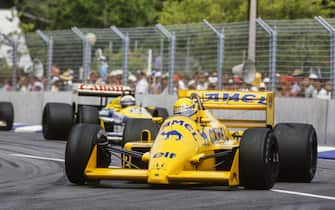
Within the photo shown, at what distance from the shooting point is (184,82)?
79.1 ft

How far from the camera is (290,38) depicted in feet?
70.9

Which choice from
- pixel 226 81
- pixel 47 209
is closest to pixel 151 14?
pixel 226 81

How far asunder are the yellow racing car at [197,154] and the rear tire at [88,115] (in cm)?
753

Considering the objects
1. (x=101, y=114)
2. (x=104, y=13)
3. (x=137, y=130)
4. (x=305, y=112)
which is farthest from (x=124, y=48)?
(x=104, y=13)

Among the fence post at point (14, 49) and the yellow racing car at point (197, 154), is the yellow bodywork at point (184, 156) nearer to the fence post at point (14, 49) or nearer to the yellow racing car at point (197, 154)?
the yellow racing car at point (197, 154)

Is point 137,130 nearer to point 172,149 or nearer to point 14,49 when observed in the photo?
point 172,149

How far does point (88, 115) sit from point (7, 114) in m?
4.09

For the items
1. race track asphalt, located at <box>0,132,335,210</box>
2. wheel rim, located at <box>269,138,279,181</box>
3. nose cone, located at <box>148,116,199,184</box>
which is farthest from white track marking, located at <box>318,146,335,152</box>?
nose cone, located at <box>148,116,199,184</box>

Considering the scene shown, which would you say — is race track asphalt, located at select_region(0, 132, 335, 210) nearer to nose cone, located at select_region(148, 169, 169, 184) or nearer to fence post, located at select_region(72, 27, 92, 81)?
nose cone, located at select_region(148, 169, 169, 184)

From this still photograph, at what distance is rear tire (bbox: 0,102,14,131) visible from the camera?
2394 centimetres

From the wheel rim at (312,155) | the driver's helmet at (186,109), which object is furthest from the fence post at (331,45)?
the driver's helmet at (186,109)

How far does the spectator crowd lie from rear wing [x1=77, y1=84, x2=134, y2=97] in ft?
2.19

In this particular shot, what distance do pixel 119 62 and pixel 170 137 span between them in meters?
14.7

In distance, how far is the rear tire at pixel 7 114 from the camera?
23938 mm
